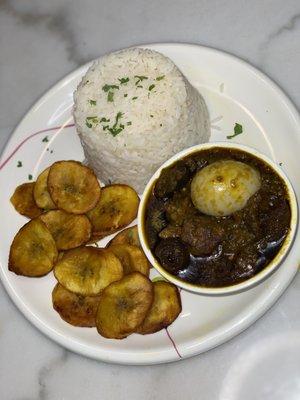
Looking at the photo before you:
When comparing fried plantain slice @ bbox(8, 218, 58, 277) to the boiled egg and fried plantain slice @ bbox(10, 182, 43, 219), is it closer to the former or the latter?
fried plantain slice @ bbox(10, 182, 43, 219)

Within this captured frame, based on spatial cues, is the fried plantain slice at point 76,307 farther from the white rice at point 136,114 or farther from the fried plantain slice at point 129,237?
the white rice at point 136,114

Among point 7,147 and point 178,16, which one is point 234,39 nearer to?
point 178,16

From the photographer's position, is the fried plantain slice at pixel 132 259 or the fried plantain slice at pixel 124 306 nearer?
the fried plantain slice at pixel 124 306

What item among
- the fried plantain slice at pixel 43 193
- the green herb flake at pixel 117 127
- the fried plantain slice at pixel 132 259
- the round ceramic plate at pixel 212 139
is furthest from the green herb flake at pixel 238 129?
the fried plantain slice at pixel 43 193

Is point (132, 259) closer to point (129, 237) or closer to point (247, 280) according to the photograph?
point (129, 237)

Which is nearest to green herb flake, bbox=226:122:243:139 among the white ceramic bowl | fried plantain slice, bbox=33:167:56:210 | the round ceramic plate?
the round ceramic plate

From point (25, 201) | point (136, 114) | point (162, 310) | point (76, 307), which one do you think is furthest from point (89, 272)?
point (136, 114)
